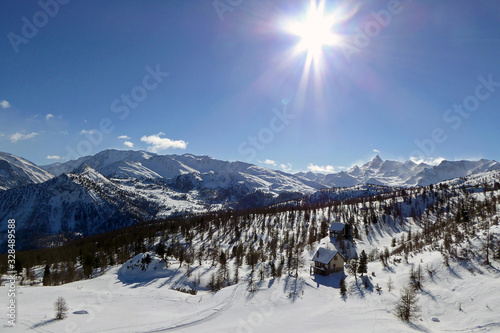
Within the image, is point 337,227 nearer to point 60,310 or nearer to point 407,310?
point 407,310

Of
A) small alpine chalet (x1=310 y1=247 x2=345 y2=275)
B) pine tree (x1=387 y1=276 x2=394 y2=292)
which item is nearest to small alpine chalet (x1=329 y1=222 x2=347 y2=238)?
small alpine chalet (x1=310 y1=247 x2=345 y2=275)

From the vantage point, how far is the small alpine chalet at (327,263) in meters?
72.6

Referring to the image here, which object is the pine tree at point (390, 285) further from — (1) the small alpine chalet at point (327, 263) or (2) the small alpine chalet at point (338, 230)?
(2) the small alpine chalet at point (338, 230)

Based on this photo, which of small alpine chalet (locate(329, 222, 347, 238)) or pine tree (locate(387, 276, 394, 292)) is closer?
pine tree (locate(387, 276, 394, 292))

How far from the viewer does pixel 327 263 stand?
71.8m

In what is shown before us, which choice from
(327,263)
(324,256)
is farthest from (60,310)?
(324,256)

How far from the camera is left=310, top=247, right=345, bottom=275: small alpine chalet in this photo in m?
72.6

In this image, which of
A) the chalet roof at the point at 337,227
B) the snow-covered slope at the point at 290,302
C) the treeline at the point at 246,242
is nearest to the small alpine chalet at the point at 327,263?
the snow-covered slope at the point at 290,302

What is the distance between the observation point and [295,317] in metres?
41.1

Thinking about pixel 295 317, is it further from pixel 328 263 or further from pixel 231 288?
pixel 328 263

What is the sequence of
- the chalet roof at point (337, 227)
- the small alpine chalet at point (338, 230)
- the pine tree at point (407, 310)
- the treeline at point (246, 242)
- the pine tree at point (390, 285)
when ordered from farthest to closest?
the chalet roof at point (337, 227)
the small alpine chalet at point (338, 230)
the treeline at point (246, 242)
the pine tree at point (390, 285)
the pine tree at point (407, 310)

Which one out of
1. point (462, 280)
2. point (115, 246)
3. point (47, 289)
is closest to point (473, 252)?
point (462, 280)

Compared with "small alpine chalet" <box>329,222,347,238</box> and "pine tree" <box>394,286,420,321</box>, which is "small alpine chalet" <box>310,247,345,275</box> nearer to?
"pine tree" <box>394,286,420,321</box>

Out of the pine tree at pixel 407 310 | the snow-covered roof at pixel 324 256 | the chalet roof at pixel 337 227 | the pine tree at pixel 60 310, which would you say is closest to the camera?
the pine tree at pixel 60 310
